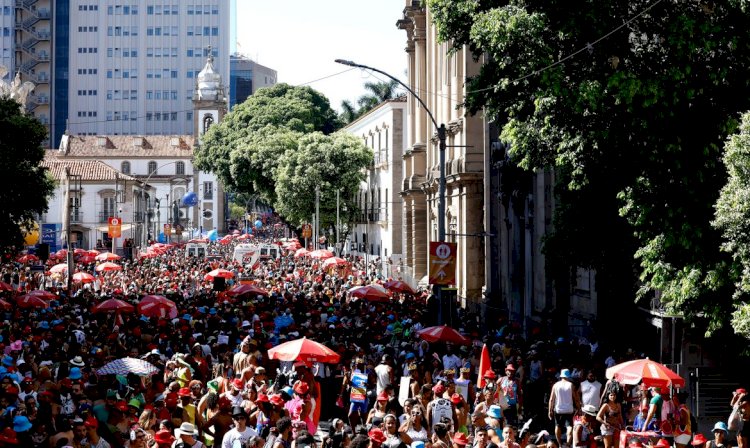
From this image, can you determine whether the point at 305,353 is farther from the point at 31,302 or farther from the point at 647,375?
the point at 31,302

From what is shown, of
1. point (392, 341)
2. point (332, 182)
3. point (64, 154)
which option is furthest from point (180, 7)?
point (392, 341)

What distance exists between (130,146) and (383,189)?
246 ft

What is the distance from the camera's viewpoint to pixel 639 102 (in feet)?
63.4

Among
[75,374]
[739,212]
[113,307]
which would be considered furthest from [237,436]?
[113,307]

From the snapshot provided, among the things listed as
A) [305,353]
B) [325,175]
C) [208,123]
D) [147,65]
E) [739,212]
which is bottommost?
[305,353]

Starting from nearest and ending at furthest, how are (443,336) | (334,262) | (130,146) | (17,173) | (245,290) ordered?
1. (443,336)
2. (17,173)
3. (245,290)
4. (334,262)
5. (130,146)

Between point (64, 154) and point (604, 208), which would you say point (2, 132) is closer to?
point (604, 208)

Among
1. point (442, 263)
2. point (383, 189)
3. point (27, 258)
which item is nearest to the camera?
point (442, 263)

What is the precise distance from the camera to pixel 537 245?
1292 inches

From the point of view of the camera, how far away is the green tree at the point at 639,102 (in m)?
18.7

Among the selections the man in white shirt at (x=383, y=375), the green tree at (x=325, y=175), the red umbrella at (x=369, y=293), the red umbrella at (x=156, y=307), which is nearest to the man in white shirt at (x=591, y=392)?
the man in white shirt at (x=383, y=375)

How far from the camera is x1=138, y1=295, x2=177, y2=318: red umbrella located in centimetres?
2819

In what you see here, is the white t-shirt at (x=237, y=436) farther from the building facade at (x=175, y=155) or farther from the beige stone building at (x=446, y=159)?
the building facade at (x=175, y=155)

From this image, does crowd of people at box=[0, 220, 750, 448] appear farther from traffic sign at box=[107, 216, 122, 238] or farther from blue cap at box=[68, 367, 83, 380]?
traffic sign at box=[107, 216, 122, 238]
